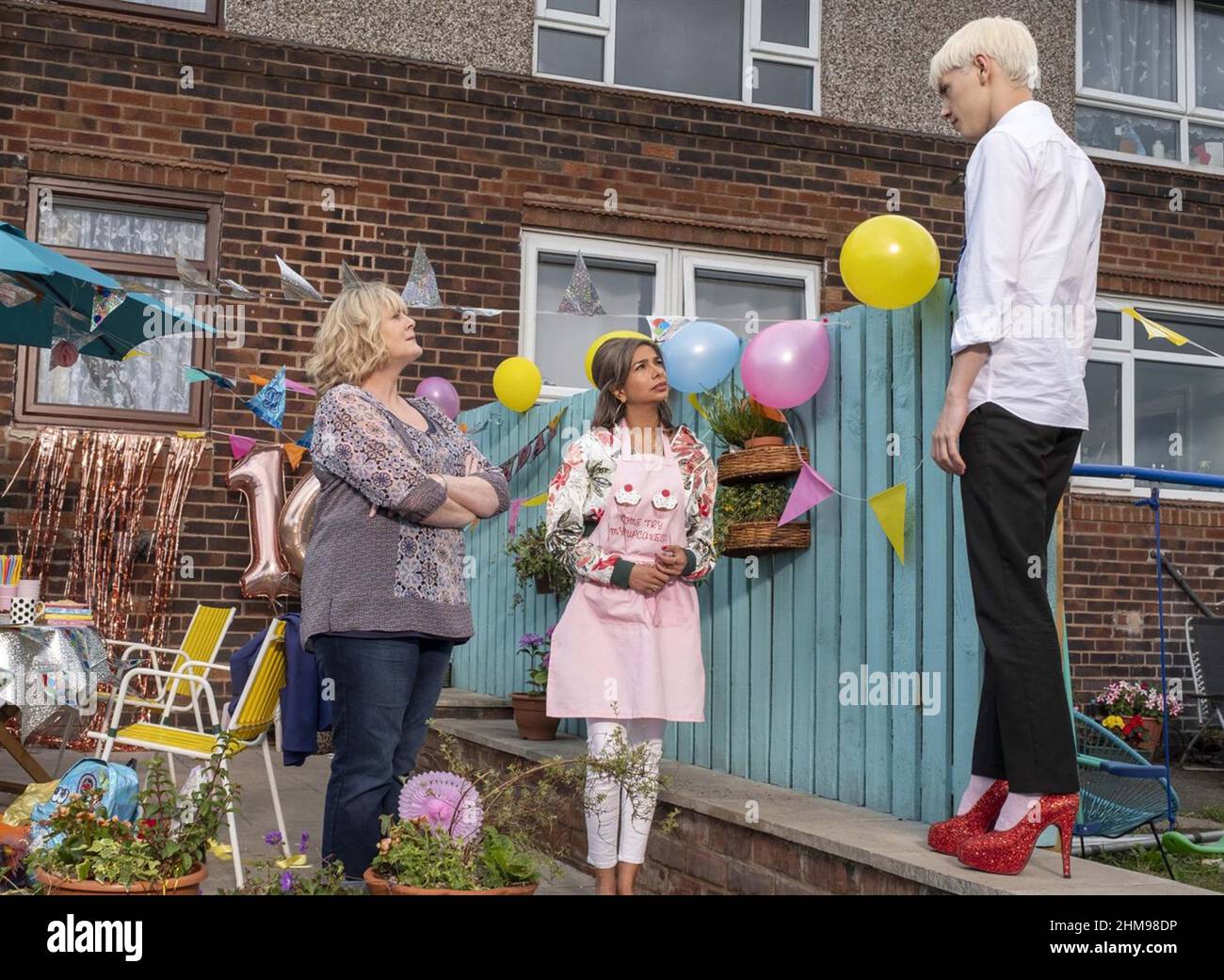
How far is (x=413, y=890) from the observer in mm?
2787

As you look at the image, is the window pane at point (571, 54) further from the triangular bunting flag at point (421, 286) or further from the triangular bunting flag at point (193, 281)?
the triangular bunting flag at point (193, 281)

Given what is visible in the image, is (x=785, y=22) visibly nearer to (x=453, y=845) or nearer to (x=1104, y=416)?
(x=1104, y=416)

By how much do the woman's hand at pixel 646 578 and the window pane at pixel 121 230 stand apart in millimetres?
5145

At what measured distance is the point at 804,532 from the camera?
440cm

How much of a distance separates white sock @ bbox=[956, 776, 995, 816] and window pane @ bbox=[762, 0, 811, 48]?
7.52 metres

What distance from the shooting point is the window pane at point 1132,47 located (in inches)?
411

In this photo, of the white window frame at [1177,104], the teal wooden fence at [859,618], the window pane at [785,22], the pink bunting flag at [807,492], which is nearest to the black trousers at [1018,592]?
the teal wooden fence at [859,618]

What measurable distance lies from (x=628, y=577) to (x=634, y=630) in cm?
17

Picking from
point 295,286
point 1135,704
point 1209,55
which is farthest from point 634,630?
point 1209,55

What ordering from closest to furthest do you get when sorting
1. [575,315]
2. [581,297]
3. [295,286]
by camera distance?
1. [581,297]
2. [295,286]
3. [575,315]

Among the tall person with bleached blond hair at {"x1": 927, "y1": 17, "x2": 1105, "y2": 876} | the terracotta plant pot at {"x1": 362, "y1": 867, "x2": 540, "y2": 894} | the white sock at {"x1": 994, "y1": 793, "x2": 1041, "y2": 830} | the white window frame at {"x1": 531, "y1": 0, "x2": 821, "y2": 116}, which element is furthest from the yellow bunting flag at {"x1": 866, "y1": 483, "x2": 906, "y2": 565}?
the white window frame at {"x1": 531, "y1": 0, "x2": 821, "y2": 116}
